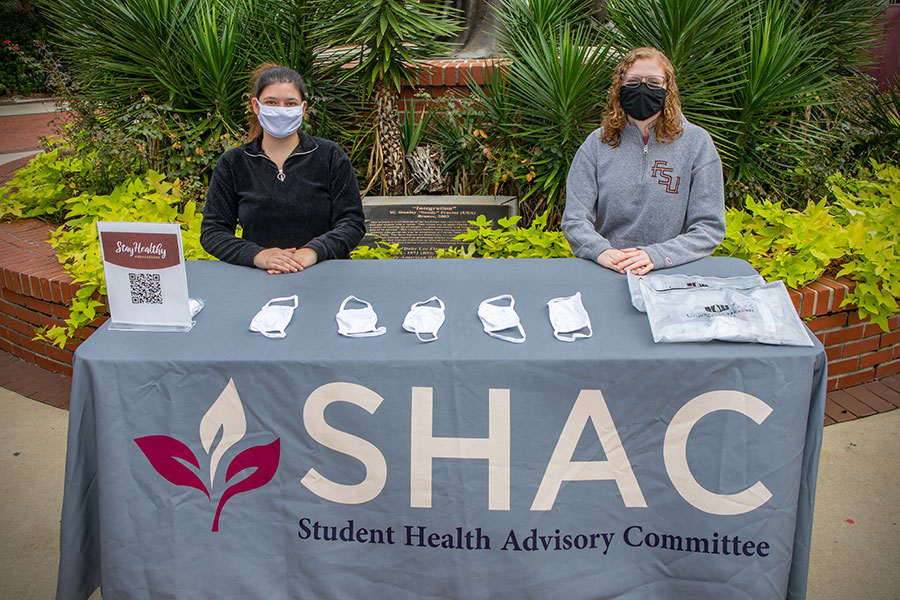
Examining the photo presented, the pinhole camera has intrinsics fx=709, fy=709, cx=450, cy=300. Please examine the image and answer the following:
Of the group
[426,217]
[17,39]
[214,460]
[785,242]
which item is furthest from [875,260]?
[17,39]

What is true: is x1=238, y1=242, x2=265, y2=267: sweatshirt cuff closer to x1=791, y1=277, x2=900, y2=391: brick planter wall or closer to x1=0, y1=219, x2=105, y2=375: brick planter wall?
x1=0, y1=219, x2=105, y2=375: brick planter wall

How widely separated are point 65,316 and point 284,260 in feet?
5.83

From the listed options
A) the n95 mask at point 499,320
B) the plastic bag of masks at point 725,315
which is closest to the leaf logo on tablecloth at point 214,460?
the n95 mask at point 499,320

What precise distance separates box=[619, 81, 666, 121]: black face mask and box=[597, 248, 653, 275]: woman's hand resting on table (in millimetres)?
591

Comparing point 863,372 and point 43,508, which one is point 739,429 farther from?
point 43,508

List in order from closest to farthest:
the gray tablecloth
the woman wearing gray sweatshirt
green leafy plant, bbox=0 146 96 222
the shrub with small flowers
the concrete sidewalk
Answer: the gray tablecloth → the concrete sidewalk → the woman wearing gray sweatshirt → green leafy plant, bbox=0 146 96 222 → the shrub with small flowers

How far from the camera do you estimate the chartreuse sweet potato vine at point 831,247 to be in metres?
3.26

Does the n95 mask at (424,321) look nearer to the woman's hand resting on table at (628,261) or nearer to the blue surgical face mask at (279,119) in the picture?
the woman's hand resting on table at (628,261)

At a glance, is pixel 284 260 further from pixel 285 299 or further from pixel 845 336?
pixel 845 336

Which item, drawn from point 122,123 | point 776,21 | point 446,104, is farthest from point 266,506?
point 776,21

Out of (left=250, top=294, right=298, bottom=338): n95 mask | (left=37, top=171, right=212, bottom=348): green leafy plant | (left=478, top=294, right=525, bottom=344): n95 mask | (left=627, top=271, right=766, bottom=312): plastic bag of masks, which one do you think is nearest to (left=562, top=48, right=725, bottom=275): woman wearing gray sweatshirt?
(left=627, top=271, right=766, bottom=312): plastic bag of masks

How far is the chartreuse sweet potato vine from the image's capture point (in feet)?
10.7

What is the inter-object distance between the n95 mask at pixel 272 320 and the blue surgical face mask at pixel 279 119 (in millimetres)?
864

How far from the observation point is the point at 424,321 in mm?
2076
